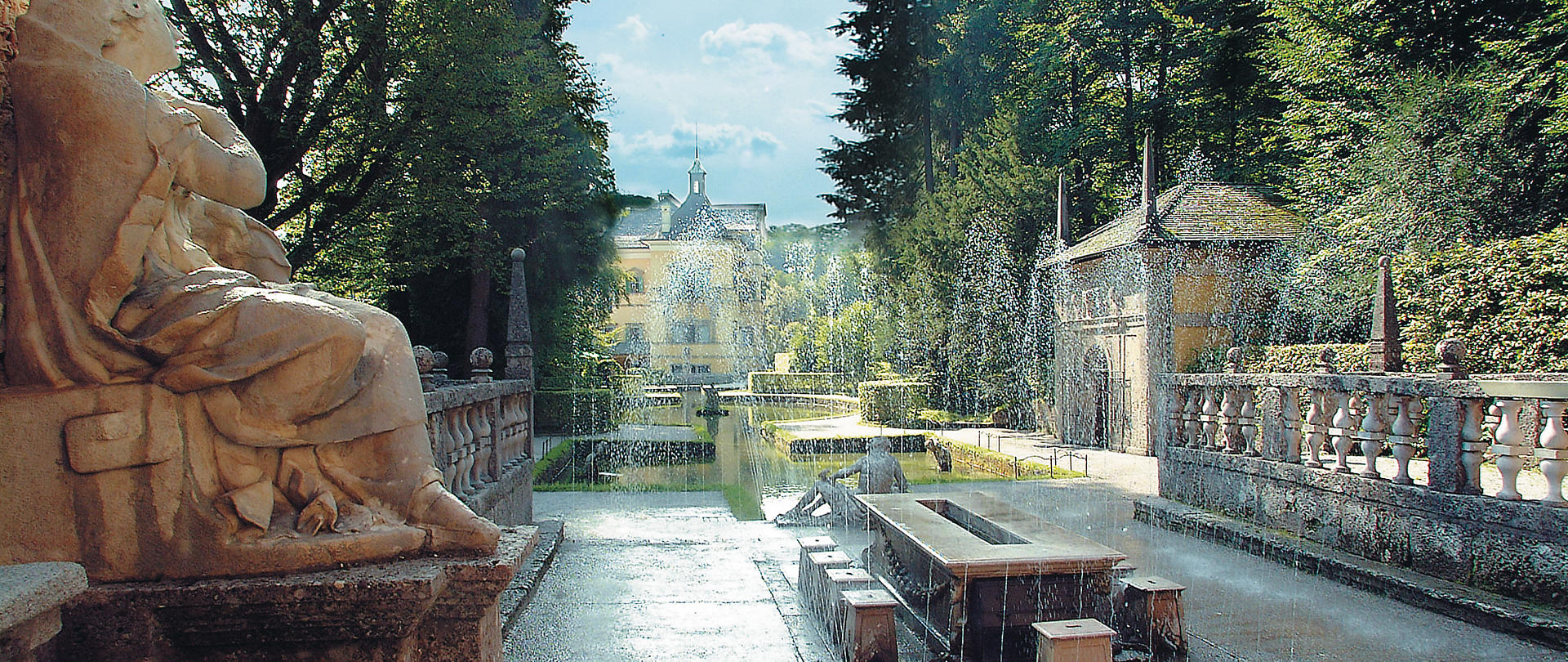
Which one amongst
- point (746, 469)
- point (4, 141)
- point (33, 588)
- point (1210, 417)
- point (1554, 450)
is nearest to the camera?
point (33, 588)

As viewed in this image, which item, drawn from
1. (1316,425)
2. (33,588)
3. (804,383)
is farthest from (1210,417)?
(804,383)

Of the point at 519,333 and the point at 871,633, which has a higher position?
the point at 519,333

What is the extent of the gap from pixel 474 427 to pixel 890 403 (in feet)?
60.7

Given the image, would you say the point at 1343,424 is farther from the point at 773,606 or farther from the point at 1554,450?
the point at 773,606

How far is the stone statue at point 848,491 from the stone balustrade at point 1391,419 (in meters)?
3.19

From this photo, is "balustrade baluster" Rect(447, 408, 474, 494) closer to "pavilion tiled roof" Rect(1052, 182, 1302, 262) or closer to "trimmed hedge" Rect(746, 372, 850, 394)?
"pavilion tiled roof" Rect(1052, 182, 1302, 262)

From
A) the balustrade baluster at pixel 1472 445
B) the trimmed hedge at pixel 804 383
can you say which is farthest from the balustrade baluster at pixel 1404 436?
the trimmed hedge at pixel 804 383

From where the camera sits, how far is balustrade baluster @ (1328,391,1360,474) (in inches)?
273

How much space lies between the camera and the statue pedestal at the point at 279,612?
2264mm

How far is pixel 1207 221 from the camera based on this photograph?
59.6ft

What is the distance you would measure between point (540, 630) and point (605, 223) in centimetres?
1808

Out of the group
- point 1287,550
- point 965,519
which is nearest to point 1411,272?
point 1287,550

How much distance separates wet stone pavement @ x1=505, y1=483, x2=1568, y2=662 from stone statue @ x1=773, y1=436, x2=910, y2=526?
30 centimetres

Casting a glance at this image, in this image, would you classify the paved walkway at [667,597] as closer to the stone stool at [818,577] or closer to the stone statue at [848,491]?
the stone stool at [818,577]
